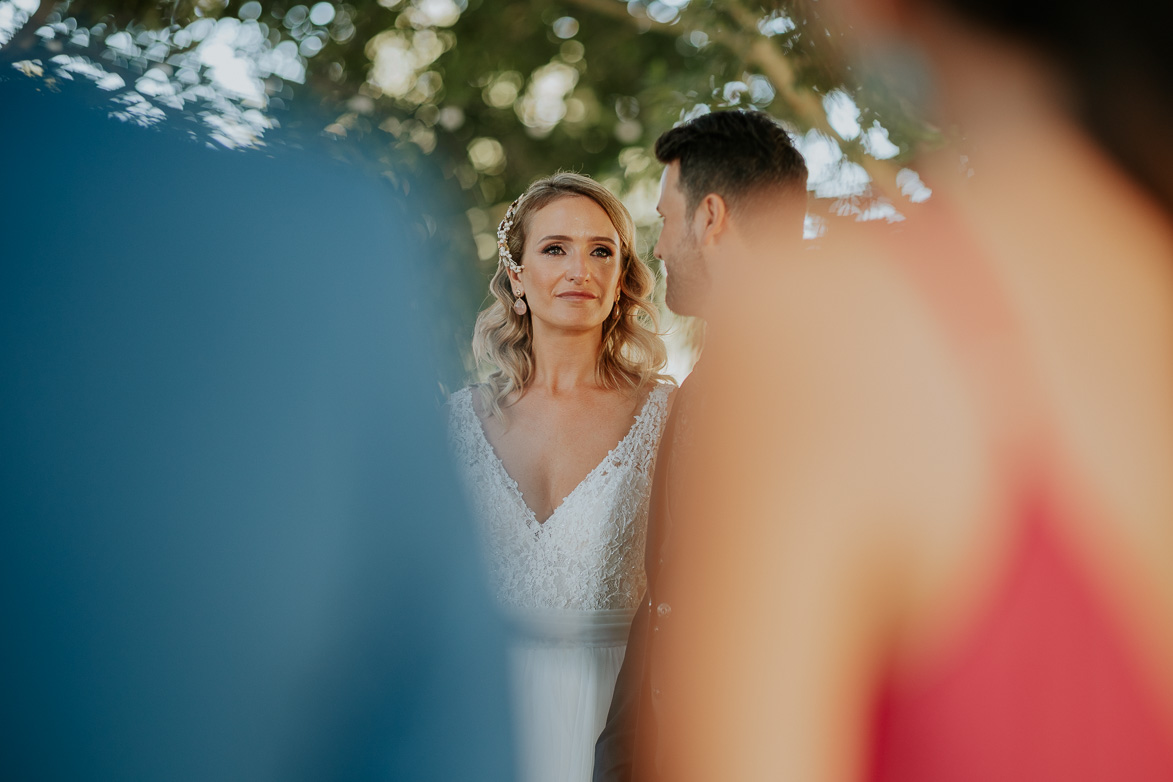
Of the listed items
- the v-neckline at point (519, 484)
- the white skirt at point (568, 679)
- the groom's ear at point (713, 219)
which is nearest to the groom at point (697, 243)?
the groom's ear at point (713, 219)

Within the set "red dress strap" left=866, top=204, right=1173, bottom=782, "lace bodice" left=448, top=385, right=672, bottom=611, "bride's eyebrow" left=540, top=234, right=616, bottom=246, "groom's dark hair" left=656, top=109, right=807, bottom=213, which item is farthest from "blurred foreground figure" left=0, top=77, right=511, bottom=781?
"bride's eyebrow" left=540, top=234, right=616, bottom=246

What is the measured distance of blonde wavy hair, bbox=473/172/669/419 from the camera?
7.76 ft

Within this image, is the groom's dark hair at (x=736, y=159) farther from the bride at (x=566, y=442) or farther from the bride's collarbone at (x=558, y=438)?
the bride's collarbone at (x=558, y=438)

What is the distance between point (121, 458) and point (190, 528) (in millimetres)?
52

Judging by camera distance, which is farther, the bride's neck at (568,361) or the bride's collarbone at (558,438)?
the bride's neck at (568,361)

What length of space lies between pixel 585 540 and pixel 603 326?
0.64 m

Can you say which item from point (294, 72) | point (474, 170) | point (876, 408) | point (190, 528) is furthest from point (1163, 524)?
point (474, 170)

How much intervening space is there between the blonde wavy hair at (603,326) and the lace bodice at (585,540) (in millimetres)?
279

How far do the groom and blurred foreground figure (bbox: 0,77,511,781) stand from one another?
1179mm

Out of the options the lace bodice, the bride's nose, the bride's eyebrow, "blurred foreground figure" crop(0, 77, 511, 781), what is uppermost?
the bride's eyebrow

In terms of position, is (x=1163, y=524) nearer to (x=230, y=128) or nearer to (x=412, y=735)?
(x=412, y=735)

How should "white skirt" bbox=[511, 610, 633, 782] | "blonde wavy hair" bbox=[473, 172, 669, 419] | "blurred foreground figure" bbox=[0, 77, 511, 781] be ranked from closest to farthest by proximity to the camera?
"blurred foreground figure" bbox=[0, 77, 511, 781]
"white skirt" bbox=[511, 610, 633, 782]
"blonde wavy hair" bbox=[473, 172, 669, 419]

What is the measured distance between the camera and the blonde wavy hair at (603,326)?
2.37 m

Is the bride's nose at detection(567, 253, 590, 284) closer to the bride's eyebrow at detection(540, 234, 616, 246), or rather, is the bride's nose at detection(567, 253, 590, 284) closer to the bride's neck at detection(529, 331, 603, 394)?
the bride's eyebrow at detection(540, 234, 616, 246)
